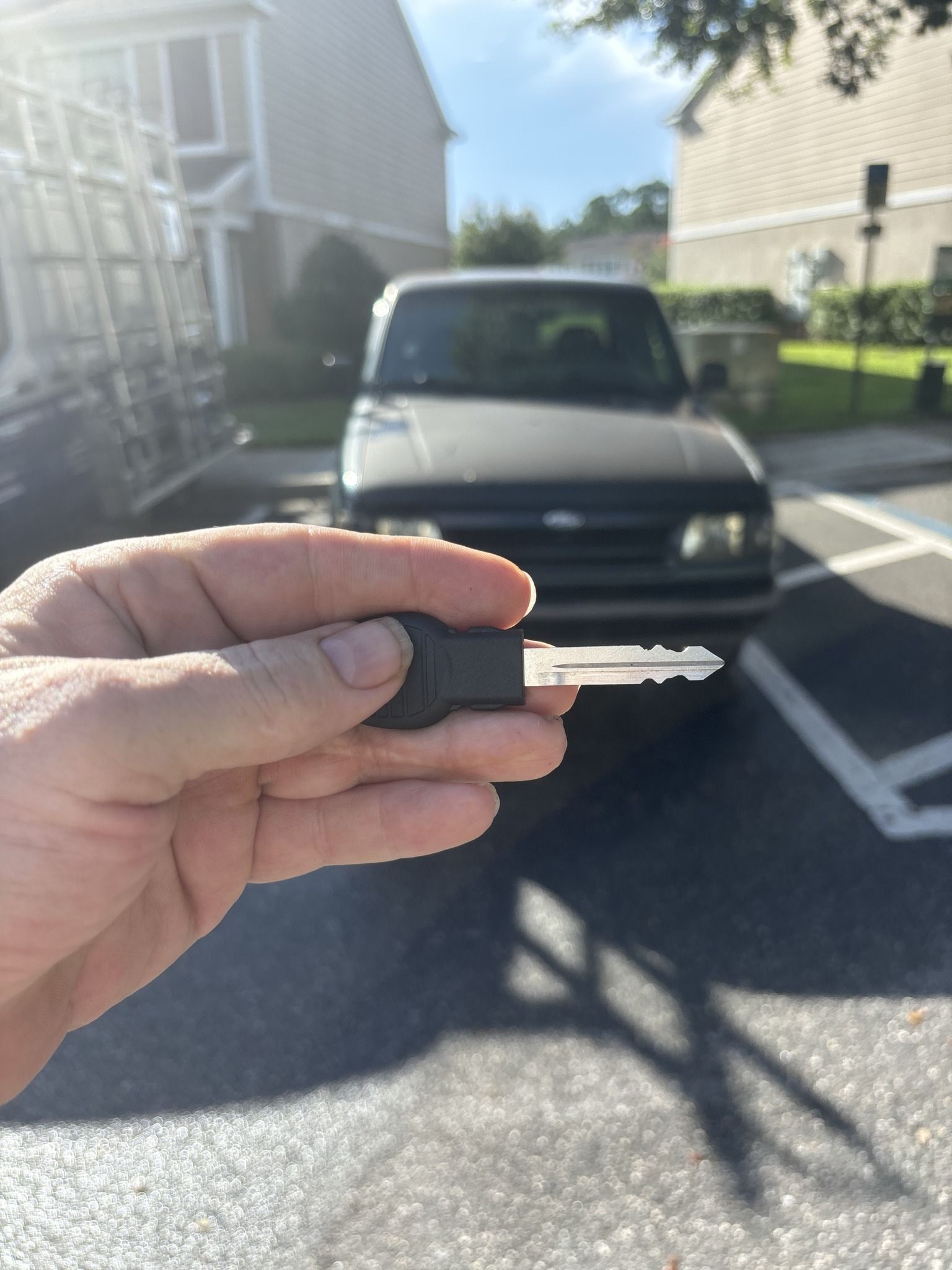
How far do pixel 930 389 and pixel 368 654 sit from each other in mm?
12921

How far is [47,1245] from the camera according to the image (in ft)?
7.16

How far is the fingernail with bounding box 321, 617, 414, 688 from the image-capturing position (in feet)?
4.26

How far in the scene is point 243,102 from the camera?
1945 centimetres

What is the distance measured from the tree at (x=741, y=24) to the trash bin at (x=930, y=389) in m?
4.89

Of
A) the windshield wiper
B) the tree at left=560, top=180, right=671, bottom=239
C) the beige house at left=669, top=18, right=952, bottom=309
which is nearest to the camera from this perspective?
the windshield wiper

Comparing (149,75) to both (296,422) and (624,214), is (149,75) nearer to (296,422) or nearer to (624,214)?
(296,422)

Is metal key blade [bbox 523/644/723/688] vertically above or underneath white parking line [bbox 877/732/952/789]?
above

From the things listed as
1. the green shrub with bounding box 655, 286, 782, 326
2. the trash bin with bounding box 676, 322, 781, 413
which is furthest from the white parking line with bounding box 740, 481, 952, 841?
the green shrub with bounding box 655, 286, 782, 326

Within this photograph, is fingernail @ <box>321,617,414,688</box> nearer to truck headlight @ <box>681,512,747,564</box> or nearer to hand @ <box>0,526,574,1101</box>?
hand @ <box>0,526,574,1101</box>

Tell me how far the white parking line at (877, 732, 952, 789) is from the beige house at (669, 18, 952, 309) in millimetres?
16031

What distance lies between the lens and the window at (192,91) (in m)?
19.4

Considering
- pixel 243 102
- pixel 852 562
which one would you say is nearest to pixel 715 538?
pixel 852 562

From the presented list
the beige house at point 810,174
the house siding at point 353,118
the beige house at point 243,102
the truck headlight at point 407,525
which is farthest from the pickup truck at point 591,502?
the house siding at point 353,118

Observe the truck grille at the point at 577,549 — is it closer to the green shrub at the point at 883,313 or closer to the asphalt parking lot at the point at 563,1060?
the asphalt parking lot at the point at 563,1060
